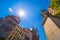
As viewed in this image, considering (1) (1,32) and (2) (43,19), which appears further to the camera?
(2) (43,19)

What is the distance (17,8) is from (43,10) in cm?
76

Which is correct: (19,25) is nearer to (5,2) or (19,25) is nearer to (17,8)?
(17,8)

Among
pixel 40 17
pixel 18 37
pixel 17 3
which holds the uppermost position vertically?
pixel 17 3

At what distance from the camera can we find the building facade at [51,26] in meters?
3.39

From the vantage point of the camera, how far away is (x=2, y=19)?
13.0ft

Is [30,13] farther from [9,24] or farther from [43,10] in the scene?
→ [9,24]

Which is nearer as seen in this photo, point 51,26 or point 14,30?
point 51,26

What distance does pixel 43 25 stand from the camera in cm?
405

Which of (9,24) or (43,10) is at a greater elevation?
(43,10)

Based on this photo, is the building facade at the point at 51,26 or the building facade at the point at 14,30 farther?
the building facade at the point at 14,30

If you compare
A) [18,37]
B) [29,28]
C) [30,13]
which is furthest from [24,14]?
[18,37]

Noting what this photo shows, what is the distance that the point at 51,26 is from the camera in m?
3.68

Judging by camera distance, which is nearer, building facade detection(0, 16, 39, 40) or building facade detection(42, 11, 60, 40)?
building facade detection(42, 11, 60, 40)

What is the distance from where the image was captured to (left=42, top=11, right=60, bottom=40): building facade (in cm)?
339
